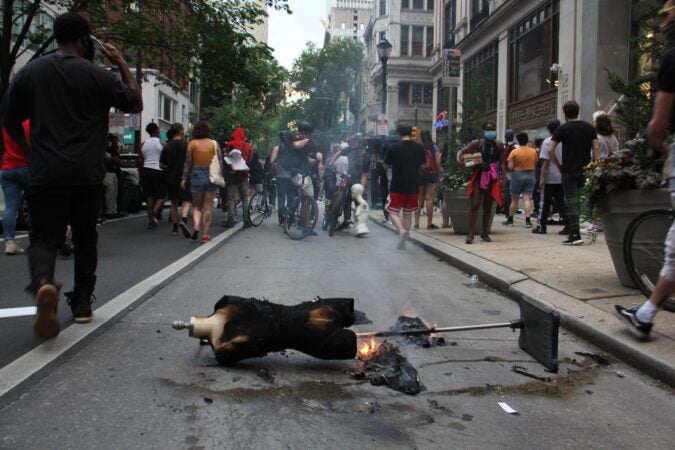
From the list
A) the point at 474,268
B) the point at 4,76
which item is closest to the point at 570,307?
the point at 474,268

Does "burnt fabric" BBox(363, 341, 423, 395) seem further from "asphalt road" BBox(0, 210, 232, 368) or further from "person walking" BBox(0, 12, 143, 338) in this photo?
"asphalt road" BBox(0, 210, 232, 368)

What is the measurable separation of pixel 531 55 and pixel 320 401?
19458 millimetres

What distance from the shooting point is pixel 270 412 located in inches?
106

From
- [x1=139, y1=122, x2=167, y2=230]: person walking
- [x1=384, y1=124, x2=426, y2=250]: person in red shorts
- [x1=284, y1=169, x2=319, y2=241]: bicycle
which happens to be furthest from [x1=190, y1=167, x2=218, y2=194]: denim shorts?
[x1=384, y1=124, x2=426, y2=250]: person in red shorts

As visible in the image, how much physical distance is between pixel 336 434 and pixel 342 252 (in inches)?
238

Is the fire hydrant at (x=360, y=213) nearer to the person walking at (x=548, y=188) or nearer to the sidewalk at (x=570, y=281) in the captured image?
the sidewalk at (x=570, y=281)

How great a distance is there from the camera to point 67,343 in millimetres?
3439

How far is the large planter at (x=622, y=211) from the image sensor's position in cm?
470

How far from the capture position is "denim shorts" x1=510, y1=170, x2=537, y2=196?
37.5ft

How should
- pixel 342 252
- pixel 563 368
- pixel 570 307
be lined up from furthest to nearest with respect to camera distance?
pixel 342 252
pixel 570 307
pixel 563 368

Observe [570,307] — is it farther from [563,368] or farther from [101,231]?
[101,231]

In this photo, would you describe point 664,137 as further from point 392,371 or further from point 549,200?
point 549,200

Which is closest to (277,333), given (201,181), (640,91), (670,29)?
(670,29)

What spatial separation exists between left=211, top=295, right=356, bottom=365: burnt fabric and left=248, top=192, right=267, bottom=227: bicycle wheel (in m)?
8.70
